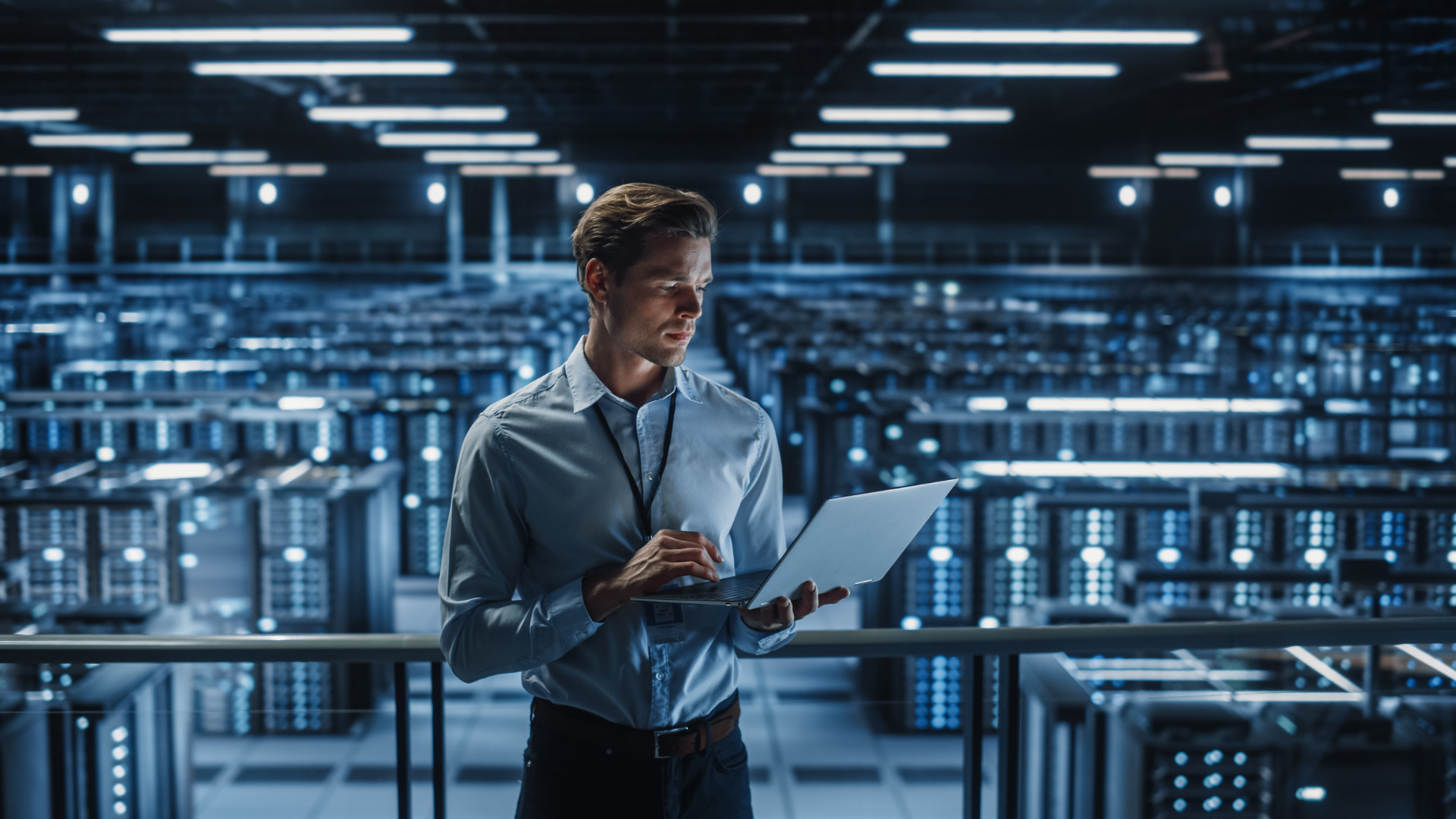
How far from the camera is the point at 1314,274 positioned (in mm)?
25141

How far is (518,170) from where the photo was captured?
2492 centimetres

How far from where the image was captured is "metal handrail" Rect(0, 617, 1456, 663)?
1734 millimetres

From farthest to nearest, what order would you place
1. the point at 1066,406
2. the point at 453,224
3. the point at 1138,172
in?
the point at 453,224
the point at 1138,172
the point at 1066,406

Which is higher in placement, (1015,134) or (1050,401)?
(1015,134)

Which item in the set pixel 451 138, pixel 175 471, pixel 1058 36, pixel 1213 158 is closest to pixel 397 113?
pixel 451 138

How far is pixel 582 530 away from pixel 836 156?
22328mm

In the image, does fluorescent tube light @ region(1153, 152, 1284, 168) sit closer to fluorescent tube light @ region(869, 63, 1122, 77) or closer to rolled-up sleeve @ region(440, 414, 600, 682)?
fluorescent tube light @ region(869, 63, 1122, 77)

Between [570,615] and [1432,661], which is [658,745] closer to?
[570,615]

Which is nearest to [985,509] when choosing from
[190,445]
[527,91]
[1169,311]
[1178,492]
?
[1178,492]

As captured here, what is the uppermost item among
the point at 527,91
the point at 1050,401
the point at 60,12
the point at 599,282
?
the point at 527,91

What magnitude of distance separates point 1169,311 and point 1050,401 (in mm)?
12104

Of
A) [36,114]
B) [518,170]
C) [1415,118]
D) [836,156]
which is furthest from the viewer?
[518,170]

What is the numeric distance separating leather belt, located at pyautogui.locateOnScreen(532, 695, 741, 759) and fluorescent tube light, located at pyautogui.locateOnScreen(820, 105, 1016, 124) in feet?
44.2

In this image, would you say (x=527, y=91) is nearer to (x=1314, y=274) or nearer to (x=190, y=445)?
(x=190, y=445)
